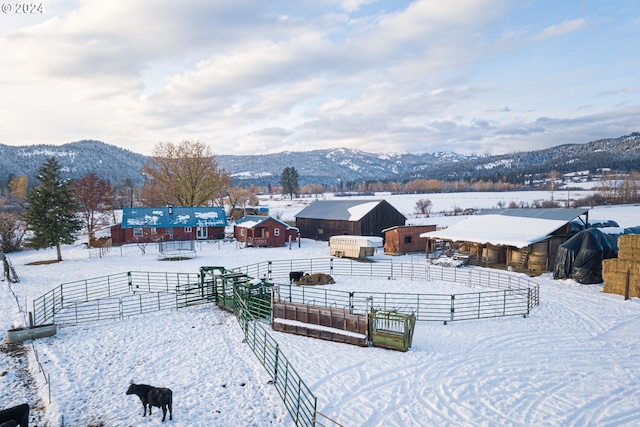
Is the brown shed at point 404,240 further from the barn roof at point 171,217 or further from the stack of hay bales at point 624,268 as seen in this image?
the barn roof at point 171,217

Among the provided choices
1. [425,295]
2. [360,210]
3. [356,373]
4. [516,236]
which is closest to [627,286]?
[516,236]

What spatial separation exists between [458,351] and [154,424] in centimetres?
1076

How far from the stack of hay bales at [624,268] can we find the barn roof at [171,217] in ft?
127

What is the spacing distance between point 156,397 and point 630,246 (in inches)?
1037

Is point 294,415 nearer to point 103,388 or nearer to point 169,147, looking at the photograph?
point 103,388

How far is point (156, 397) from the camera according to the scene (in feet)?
32.0

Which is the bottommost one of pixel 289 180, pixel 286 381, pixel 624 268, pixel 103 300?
pixel 103 300

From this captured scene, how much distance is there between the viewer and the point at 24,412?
9.10m

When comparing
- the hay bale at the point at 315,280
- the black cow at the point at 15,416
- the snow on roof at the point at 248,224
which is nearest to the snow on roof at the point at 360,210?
the snow on roof at the point at 248,224

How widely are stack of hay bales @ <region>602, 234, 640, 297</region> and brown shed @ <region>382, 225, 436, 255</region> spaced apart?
58.8 feet

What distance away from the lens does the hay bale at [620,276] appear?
2241 cm

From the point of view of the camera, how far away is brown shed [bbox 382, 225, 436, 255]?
129 ft

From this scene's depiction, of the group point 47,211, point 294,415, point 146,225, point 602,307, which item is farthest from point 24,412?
point 146,225

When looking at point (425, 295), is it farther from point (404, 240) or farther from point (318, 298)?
point (404, 240)
